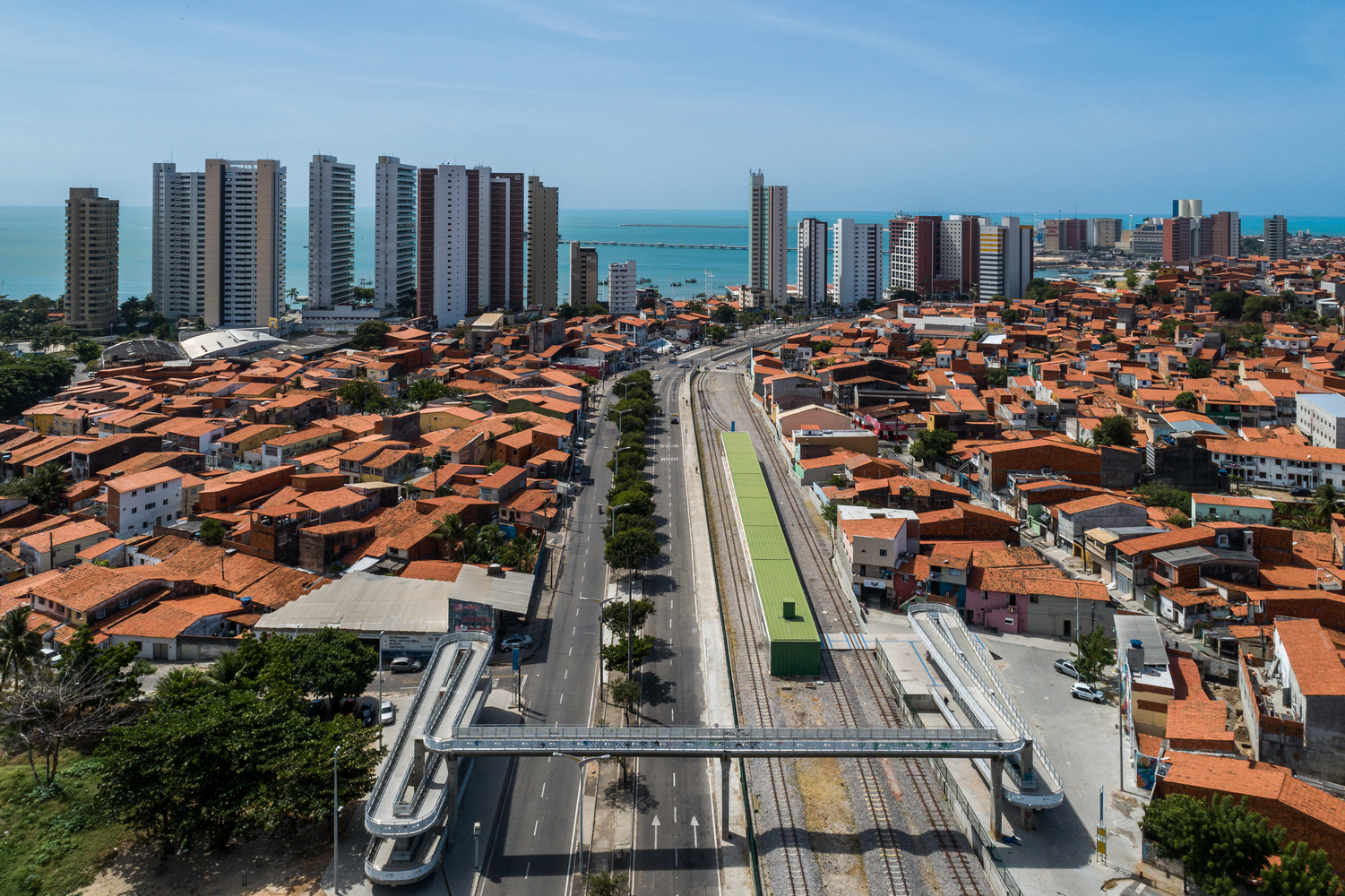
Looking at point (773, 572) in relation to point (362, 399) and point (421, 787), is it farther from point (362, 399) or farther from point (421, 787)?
point (362, 399)

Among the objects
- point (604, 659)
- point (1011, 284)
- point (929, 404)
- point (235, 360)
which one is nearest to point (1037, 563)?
point (604, 659)

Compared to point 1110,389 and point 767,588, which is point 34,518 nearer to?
point 767,588

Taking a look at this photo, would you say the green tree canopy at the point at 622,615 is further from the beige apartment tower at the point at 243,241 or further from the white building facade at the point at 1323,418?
the beige apartment tower at the point at 243,241

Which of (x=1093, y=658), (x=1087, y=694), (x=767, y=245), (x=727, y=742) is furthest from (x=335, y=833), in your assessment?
(x=767, y=245)

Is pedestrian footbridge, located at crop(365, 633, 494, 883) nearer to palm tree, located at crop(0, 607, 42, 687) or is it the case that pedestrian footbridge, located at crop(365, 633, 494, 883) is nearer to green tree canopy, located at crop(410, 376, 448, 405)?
palm tree, located at crop(0, 607, 42, 687)

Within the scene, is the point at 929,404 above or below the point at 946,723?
above

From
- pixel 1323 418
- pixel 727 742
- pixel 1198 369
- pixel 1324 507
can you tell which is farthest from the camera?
pixel 1198 369
